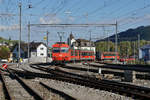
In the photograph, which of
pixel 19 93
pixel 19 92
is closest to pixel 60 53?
pixel 19 92

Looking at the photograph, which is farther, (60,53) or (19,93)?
(60,53)

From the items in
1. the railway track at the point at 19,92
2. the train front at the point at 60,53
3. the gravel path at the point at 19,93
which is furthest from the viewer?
the train front at the point at 60,53

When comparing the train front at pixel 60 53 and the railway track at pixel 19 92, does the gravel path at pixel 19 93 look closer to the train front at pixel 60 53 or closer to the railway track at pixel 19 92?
the railway track at pixel 19 92

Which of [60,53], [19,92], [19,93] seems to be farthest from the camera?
[60,53]

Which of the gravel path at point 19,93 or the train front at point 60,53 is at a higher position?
the train front at point 60,53

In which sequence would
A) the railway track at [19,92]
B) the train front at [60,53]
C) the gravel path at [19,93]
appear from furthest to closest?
the train front at [60,53]
the gravel path at [19,93]
the railway track at [19,92]

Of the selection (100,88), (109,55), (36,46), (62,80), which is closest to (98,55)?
(109,55)

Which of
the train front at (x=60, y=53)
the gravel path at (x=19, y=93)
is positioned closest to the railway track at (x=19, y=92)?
the gravel path at (x=19, y=93)

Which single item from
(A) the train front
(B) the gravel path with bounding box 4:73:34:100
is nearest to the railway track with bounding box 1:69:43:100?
(B) the gravel path with bounding box 4:73:34:100

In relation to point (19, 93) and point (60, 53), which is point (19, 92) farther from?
point (60, 53)

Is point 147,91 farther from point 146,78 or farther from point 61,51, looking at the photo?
point 61,51

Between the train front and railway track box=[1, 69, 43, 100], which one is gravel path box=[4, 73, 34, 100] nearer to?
railway track box=[1, 69, 43, 100]

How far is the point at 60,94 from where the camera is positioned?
11.6 metres

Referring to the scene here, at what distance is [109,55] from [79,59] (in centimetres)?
1649
